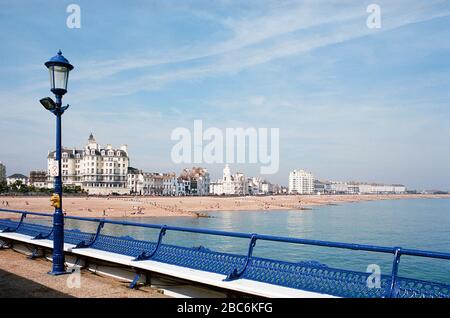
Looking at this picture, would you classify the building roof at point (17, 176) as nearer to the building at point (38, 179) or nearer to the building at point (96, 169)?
the building at point (38, 179)

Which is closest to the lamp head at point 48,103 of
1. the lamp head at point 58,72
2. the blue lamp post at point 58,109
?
the blue lamp post at point 58,109

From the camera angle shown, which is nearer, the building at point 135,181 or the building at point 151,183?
the building at point 135,181

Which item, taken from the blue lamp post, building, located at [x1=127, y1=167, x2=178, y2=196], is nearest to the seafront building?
building, located at [x1=127, y1=167, x2=178, y2=196]

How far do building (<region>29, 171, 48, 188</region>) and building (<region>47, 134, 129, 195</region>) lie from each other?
272 cm

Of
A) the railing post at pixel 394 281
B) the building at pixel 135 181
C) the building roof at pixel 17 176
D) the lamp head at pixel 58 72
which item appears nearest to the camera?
the railing post at pixel 394 281

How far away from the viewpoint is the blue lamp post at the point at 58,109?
920 cm

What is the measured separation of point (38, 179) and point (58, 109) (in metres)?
161

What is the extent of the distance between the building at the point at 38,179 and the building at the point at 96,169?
2.72 m

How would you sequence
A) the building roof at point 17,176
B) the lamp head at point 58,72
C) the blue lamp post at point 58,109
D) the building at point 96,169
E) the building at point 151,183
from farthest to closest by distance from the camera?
1. the building roof at point 17,176
2. the building at point 151,183
3. the building at point 96,169
4. the lamp head at point 58,72
5. the blue lamp post at point 58,109

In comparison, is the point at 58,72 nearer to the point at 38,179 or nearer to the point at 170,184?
the point at 38,179

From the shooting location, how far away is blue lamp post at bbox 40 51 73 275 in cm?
920

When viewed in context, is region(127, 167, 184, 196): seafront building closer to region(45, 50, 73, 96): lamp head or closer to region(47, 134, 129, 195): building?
region(47, 134, 129, 195): building

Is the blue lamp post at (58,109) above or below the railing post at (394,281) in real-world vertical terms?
above

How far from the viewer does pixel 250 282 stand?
6.54 meters
